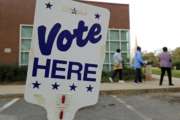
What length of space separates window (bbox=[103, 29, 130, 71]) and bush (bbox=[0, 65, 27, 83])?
16.7 ft

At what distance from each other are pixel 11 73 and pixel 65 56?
1479 cm

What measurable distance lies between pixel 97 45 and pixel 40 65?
492 millimetres

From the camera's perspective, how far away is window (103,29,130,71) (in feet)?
68.5

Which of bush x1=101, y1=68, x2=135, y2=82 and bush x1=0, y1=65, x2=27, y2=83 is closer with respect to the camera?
bush x1=0, y1=65, x2=27, y2=83

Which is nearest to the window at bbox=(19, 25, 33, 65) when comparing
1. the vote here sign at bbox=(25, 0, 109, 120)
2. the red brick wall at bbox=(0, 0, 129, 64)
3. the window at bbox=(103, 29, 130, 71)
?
the red brick wall at bbox=(0, 0, 129, 64)

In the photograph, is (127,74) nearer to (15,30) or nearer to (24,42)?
(24,42)

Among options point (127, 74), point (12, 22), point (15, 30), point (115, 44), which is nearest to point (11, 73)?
point (15, 30)

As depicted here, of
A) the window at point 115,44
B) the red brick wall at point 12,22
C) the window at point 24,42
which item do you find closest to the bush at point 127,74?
the window at point 115,44

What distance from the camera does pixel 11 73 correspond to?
1731 cm

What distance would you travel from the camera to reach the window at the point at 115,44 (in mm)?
20891

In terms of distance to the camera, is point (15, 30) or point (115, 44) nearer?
point (15, 30)

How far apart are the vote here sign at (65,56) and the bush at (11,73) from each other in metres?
14.6

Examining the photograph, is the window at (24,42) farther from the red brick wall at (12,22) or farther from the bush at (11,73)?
the bush at (11,73)

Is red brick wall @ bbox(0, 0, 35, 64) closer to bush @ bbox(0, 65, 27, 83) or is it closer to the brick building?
the brick building
